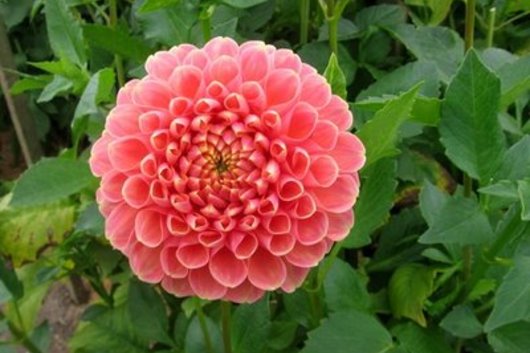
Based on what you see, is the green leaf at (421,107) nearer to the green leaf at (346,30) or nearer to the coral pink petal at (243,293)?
the coral pink petal at (243,293)

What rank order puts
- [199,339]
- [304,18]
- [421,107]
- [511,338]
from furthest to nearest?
[304,18] < [199,339] < [511,338] < [421,107]

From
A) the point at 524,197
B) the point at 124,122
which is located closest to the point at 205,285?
the point at 124,122

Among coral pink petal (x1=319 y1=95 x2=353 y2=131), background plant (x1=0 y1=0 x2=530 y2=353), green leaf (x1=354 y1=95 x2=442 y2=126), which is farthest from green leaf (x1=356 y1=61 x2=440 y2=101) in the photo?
coral pink petal (x1=319 y1=95 x2=353 y2=131)

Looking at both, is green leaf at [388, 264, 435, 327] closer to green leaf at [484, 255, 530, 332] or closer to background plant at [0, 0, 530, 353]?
background plant at [0, 0, 530, 353]

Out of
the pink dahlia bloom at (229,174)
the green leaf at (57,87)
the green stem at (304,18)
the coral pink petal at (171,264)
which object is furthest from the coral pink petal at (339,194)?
the green stem at (304,18)

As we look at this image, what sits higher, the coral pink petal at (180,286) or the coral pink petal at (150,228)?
the coral pink petal at (150,228)

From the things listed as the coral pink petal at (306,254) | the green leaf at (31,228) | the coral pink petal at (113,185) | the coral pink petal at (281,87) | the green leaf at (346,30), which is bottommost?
the green leaf at (31,228)

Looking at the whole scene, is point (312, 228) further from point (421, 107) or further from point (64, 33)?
point (64, 33)
